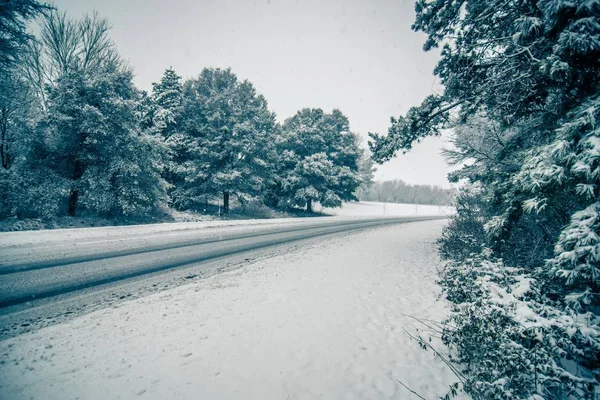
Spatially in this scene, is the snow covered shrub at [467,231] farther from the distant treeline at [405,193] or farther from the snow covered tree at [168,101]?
the distant treeline at [405,193]

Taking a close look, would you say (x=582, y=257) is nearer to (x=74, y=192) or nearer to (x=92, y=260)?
(x=92, y=260)

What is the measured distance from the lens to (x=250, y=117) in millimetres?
23953

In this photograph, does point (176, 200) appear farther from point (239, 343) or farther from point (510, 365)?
point (510, 365)

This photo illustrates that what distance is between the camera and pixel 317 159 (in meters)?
28.1

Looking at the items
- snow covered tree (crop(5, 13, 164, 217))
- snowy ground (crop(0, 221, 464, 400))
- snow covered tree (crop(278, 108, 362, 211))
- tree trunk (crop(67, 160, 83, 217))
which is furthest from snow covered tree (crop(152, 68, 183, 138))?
snowy ground (crop(0, 221, 464, 400))

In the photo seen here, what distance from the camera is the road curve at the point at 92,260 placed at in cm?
502

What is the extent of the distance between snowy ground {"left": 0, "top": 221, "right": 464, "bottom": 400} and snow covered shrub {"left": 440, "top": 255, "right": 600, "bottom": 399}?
51cm

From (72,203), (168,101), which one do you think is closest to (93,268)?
(72,203)

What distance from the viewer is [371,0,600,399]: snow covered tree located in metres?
2.66

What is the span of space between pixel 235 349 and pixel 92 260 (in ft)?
20.3

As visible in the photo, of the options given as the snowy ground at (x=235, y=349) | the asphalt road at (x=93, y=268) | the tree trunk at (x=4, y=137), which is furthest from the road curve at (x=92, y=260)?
the tree trunk at (x=4, y=137)

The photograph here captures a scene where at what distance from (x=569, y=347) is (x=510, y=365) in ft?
1.94

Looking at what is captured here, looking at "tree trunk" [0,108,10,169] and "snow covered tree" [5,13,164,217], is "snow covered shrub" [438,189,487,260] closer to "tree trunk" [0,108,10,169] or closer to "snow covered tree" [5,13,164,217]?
"snow covered tree" [5,13,164,217]

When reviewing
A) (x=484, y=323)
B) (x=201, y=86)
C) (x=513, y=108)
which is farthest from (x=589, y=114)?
(x=201, y=86)
